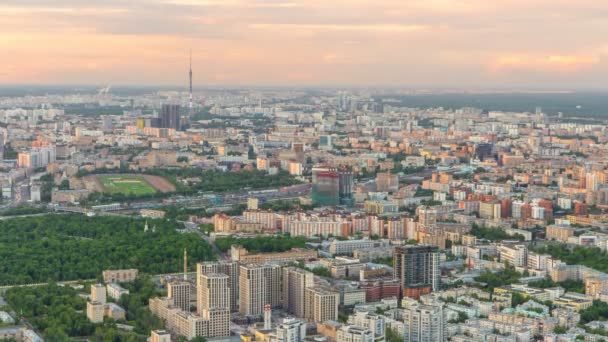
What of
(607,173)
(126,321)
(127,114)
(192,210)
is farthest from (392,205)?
(127,114)

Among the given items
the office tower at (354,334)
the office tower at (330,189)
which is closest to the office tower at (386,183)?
the office tower at (330,189)

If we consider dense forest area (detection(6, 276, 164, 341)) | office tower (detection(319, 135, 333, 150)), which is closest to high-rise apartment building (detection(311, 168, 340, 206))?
dense forest area (detection(6, 276, 164, 341))

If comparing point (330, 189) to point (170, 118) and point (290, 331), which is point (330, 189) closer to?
point (290, 331)

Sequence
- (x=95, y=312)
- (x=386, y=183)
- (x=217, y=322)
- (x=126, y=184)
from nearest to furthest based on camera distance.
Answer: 1. (x=217, y=322)
2. (x=95, y=312)
3. (x=386, y=183)
4. (x=126, y=184)

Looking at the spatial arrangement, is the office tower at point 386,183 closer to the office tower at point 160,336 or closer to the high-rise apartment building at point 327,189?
the high-rise apartment building at point 327,189

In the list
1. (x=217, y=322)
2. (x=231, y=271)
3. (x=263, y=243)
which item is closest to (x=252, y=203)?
(x=263, y=243)

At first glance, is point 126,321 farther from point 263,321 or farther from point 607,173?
point 607,173
